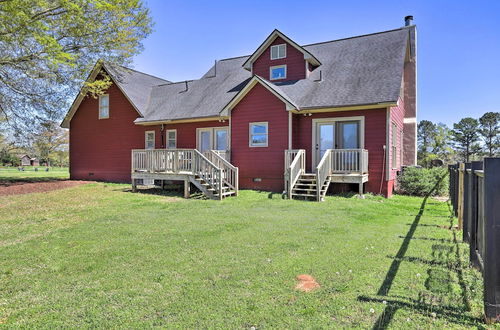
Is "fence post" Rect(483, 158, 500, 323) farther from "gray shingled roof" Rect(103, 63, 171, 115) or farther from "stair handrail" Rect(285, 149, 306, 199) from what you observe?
"gray shingled roof" Rect(103, 63, 171, 115)

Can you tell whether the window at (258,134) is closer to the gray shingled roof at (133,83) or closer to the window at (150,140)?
the window at (150,140)

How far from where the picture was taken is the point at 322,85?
13.5 m

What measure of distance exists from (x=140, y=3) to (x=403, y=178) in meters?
15.6

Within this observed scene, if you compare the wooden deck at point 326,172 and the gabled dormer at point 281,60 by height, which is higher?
the gabled dormer at point 281,60

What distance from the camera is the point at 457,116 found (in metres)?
50.0

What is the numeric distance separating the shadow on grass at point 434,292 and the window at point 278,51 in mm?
12134

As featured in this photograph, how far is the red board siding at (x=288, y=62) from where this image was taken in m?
14.5

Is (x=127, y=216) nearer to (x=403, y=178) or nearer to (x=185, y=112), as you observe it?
(x=185, y=112)

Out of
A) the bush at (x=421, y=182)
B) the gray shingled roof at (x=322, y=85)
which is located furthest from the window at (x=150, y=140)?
the bush at (x=421, y=182)

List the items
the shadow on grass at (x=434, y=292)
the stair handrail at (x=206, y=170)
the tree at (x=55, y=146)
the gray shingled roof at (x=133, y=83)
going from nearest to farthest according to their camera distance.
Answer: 1. the shadow on grass at (x=434, y=292)
2. the stair handrail at (x=206, y=170)
3. the gray shingled roof at (x=133, y=83)
4. the tree at (x=55, y=146)

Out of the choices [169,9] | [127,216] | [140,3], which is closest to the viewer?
[127,216]

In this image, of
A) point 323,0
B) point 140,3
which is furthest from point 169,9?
point 323,0

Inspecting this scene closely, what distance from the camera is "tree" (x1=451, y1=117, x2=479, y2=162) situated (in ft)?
158

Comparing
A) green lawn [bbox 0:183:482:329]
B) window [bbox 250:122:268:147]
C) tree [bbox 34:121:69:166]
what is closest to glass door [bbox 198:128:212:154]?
window [bbox 250:122:268:147]
